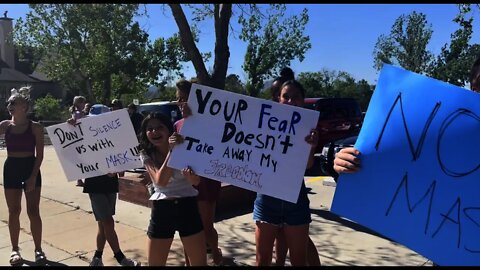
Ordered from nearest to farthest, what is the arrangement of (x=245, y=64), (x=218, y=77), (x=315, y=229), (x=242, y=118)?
(x=242, y=118), (x=315, y=229), (x=218, y=77), (x=245, y=64)

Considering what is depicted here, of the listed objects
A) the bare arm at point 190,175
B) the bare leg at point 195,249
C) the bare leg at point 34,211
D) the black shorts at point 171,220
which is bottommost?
the bare leg at point 34,211

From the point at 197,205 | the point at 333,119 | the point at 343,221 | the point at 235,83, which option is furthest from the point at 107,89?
the point at 197,205

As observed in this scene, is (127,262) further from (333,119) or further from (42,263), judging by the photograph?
(333,119)

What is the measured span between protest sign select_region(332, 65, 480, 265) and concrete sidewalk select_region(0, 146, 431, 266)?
2342 millimetres

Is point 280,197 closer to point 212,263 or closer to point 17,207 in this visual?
point 212,263

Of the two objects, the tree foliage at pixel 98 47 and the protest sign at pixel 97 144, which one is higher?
the tree foliage at pixel 98 47

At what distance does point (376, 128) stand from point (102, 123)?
2945 millimetres

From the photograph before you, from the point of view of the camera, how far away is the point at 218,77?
21.8ft

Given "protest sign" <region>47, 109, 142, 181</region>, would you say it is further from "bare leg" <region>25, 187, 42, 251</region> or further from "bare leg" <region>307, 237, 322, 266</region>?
"bare leg" <region>307, 237, 322, 266</region>

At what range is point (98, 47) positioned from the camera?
3008 cm

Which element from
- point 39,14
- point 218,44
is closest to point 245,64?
point 39,14

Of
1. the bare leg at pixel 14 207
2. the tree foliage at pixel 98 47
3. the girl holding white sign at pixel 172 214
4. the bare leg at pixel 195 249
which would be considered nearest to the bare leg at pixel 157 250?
the girl holding white sign at pixel 172 214

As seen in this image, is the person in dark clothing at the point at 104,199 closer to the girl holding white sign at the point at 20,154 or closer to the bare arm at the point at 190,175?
the girl holding white sign at the point at 20,154

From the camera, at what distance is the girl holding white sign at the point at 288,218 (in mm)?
3119
